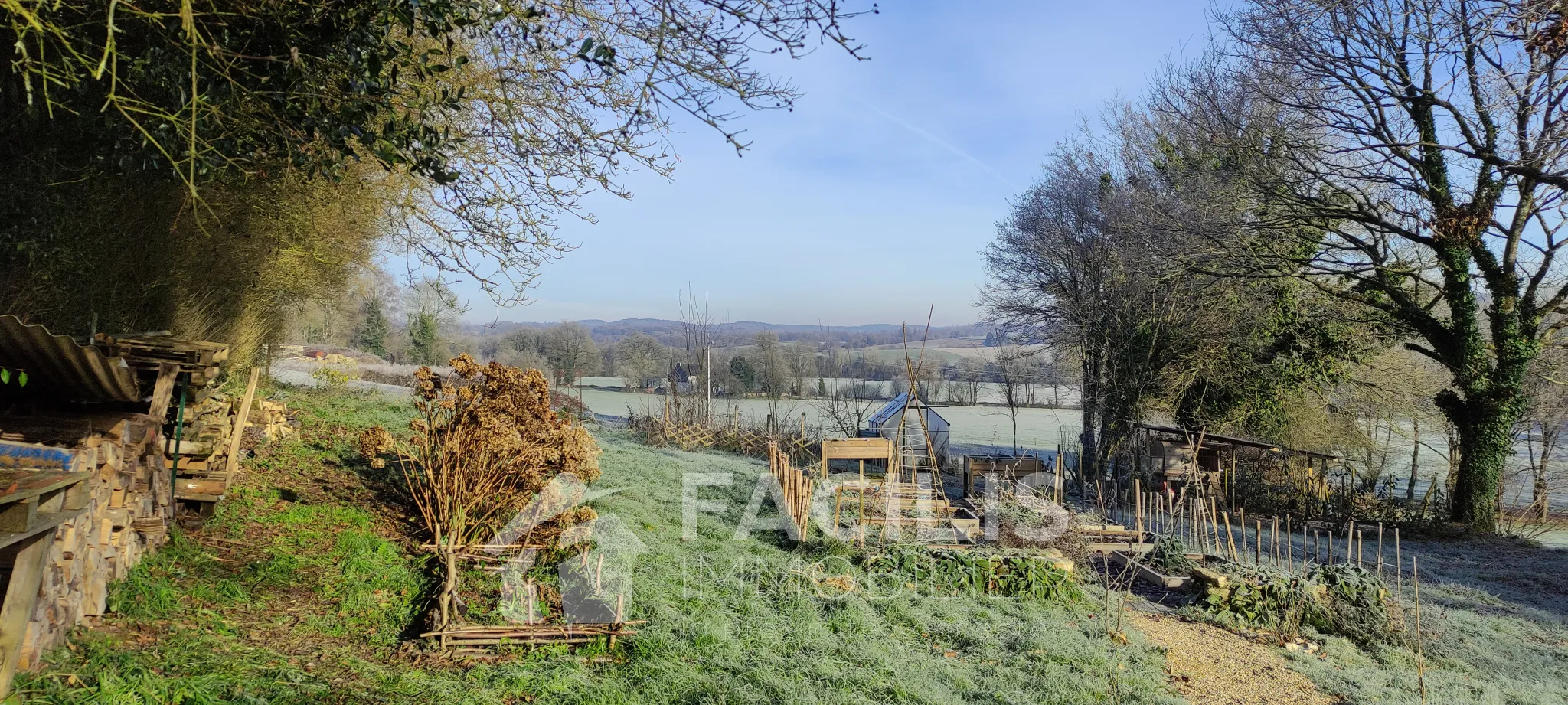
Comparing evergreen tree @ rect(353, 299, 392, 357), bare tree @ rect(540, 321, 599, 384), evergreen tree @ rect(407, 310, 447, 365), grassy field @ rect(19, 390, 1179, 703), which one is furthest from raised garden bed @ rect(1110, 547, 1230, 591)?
evergreen tree @ rect(353, 299, 392, 357)

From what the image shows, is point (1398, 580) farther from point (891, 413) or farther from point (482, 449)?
point (891, 413)

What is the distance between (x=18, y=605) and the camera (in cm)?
280

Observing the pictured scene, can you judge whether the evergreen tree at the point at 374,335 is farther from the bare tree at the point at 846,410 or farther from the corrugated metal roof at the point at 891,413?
the corrugated metal roof at the point at 891,413

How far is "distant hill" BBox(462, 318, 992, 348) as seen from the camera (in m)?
21.2

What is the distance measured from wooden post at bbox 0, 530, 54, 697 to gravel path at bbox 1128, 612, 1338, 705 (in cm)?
523

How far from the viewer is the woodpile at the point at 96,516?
124 inches

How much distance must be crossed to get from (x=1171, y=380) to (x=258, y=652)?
44.6ft

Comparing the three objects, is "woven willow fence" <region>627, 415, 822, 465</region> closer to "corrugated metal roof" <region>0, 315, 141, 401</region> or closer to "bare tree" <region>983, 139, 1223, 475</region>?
"bare tree" <region>983, 139, 1223, 475</region>

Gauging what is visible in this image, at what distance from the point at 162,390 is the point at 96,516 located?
1023 millimetres

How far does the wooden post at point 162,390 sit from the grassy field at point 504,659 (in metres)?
0.74

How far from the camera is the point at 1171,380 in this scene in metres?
13.7

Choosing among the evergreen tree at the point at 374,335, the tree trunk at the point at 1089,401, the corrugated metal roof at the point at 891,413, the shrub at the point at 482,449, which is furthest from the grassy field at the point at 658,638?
the evergreen tree at the point at 374,335

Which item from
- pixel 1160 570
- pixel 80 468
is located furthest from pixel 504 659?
pixel 1160 570

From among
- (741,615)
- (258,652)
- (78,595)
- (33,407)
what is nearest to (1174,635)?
(741,615)
